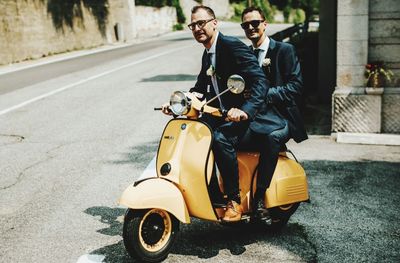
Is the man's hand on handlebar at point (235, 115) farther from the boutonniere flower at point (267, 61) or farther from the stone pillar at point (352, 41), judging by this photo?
the stone pillar at point (352, 41)

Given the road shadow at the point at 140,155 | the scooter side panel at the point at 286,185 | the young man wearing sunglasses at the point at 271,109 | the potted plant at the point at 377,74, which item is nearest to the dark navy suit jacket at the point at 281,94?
the young man wearing sunglasses at the point at 271,109

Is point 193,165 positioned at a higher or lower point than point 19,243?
higher

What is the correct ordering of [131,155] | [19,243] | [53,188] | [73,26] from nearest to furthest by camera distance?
[19,243] → [53,188] → [131,155] → [73,26]

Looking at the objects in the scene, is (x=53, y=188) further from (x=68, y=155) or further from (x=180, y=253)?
(x=180, y=253)

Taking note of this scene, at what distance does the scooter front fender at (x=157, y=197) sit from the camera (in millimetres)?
3924

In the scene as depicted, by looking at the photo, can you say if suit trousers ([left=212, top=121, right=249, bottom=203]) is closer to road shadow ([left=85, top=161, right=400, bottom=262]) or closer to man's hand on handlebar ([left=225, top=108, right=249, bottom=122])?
man's hand on handlebar ([left=225, top=108, right=249, bottom=122])

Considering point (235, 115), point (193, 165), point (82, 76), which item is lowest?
point (82, 76)

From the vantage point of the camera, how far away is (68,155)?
7.78 metres

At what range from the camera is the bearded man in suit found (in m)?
4.20

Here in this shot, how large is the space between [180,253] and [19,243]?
1.41 metres

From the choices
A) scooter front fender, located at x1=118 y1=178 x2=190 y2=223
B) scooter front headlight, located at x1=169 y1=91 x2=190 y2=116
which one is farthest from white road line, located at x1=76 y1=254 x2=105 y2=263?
scooter front headlight, located at x1=169 y1=91 x2=190 y2=116

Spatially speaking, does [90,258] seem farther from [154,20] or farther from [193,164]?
[154,20]

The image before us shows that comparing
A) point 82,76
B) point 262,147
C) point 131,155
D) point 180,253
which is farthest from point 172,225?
point 82,76

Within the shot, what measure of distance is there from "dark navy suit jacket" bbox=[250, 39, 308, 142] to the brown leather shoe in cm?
62
